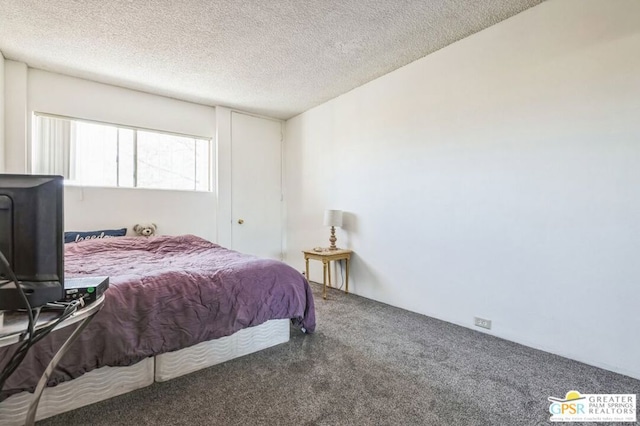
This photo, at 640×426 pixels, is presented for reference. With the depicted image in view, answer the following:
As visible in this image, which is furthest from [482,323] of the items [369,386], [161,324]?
[161,324]

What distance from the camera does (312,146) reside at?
4523 mm

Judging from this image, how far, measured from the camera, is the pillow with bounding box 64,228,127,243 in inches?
130

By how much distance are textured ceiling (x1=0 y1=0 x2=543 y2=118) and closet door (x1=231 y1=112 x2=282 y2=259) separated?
1.08 meters

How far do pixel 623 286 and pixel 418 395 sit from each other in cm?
151

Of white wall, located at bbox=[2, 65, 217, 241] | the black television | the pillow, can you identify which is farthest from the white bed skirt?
white wall, located at bbox=[2, 65, 217, 241]

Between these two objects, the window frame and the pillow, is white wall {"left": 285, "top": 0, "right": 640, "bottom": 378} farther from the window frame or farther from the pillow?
the pillow

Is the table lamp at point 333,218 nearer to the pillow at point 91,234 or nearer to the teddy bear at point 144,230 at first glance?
the teddy bear at point 144,230

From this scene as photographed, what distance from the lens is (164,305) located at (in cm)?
179

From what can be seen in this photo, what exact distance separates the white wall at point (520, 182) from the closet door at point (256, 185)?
6.07ft

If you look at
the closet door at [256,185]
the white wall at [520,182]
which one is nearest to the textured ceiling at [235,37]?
the white wall at [520,182]

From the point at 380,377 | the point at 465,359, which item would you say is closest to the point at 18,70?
the point at 380,377

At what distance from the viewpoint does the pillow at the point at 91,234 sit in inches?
130

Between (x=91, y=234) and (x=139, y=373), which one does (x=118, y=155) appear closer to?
(x=91, y=234)

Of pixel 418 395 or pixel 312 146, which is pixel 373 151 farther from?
pixel 418 395
